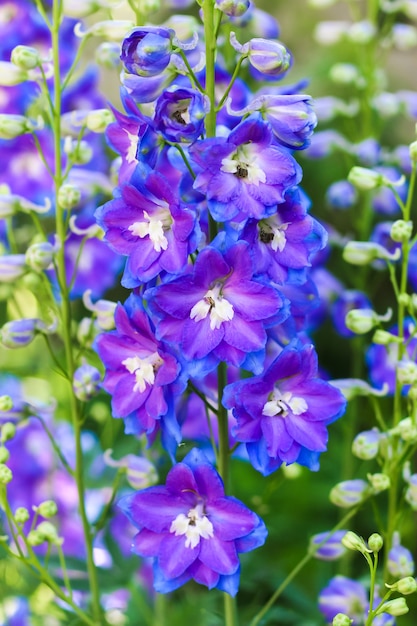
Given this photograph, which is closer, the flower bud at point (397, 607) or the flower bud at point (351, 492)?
the flower bud at point (397, 607)

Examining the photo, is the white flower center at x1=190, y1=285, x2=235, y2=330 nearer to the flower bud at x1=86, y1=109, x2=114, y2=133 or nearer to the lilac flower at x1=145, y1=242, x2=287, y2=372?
the lilac flower at x1=145, y1=242, x2=287, y2=372

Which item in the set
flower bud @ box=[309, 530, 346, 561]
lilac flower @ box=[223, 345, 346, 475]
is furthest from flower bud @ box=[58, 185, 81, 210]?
flower bud @ box=[309, 530, 346, 561]

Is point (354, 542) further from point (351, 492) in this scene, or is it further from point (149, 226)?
point (149, 226)

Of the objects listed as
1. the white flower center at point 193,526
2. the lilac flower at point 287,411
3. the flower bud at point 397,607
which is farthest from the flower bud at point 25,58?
the flower bud at point 397,607

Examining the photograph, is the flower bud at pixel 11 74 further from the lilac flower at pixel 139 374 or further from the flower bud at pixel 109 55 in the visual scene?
the lilac flower at pixel 139 374

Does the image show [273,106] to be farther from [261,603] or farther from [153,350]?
[261,603]

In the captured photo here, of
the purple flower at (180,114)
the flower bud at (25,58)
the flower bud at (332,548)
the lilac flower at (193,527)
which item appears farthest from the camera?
the flower bud at (332,548)

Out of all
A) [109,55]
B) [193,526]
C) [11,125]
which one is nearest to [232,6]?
[11,125]

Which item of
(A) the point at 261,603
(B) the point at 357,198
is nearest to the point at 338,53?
(B) the point at 357,198
